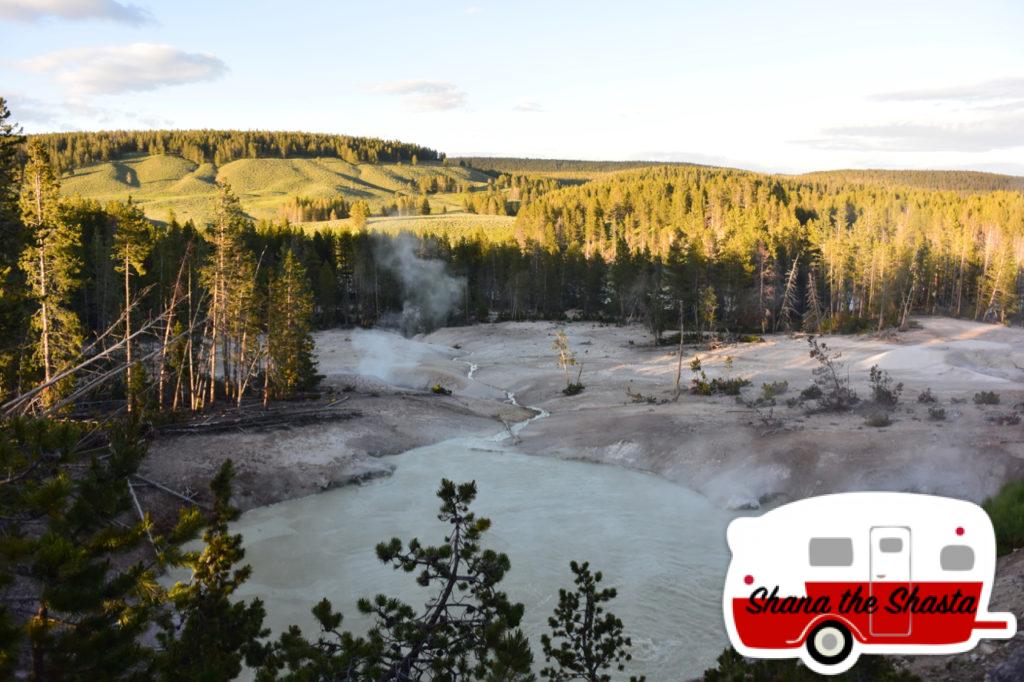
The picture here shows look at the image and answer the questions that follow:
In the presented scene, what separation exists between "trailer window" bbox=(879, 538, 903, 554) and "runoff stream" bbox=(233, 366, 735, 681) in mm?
10317

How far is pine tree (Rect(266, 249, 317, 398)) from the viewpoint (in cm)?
4178

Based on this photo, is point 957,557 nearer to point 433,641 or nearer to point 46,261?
point 433,641

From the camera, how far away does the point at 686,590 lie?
1923 centimetres

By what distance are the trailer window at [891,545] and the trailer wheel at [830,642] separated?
0.85m

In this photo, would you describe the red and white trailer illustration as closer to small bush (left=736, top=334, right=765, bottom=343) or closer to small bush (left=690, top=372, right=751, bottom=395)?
small bush (left=690, top=372, right=751, bottom=395)

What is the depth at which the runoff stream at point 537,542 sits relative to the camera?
17656mm

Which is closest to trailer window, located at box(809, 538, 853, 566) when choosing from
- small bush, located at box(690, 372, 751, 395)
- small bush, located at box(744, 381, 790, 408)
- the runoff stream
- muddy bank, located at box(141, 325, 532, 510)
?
the runoff stream

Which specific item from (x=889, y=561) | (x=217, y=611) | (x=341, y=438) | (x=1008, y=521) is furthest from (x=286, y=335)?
(x=889, y=561)

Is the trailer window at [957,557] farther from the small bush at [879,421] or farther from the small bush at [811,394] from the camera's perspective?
the small bush at [811,394]

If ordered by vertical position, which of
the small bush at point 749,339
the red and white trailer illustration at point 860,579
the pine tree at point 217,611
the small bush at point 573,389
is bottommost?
the small bush at point 573,389

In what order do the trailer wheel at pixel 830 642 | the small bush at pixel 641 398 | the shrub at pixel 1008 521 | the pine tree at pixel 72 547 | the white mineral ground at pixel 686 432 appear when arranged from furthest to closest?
1. the small bush at pixel 641 398
2. the white mineral ground at pixel 686 432
3. the shrub at pixel 1008 521
4. the trailer wheel at pixel 830 642
5. the pine tree at pixel 72 547

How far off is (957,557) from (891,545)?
0.57 metres

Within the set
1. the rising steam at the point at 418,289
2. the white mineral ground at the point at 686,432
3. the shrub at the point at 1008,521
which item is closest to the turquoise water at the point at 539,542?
the white mineral ground at the point at 686,432

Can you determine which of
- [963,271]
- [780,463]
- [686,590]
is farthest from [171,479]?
[963,271]
